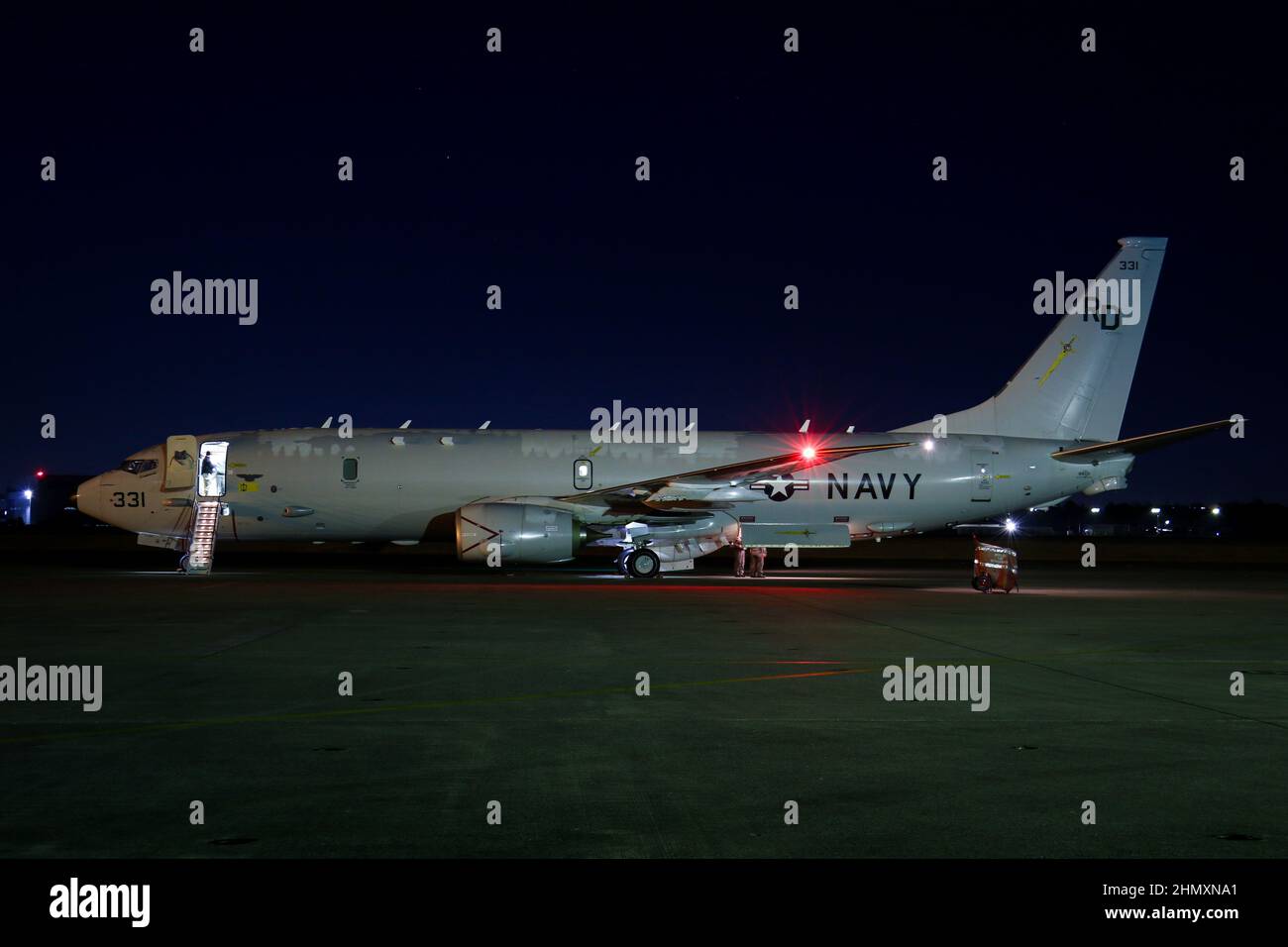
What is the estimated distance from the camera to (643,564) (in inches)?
1228

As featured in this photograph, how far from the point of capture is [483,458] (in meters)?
32.8

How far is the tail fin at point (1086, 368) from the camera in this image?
3478 cm

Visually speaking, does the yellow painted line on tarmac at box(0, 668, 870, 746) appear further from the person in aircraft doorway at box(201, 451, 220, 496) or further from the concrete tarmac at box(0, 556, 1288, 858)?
the person in aircraft doorway at box(201, 451, 220, 496)

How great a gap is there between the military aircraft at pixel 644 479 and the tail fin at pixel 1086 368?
5 cm

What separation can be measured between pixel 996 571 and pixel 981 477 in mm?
7392

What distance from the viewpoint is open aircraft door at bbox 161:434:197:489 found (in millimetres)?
32125

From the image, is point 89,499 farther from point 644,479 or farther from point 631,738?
point 631,738

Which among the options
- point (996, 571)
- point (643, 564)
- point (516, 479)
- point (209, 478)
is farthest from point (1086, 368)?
point (209, 478)

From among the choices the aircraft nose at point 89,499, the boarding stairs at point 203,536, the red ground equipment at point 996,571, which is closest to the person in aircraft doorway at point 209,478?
the boarding stairs at point 203,536

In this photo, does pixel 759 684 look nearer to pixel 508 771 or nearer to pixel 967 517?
pixel 508 771

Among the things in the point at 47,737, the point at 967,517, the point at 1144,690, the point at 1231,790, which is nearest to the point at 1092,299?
the point at 967,517

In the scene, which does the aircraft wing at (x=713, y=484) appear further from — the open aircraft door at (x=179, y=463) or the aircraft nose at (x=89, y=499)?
the aircraft nose at (x=89, y=499)

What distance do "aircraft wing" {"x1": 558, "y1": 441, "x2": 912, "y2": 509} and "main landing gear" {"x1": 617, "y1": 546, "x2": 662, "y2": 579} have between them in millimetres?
1338
